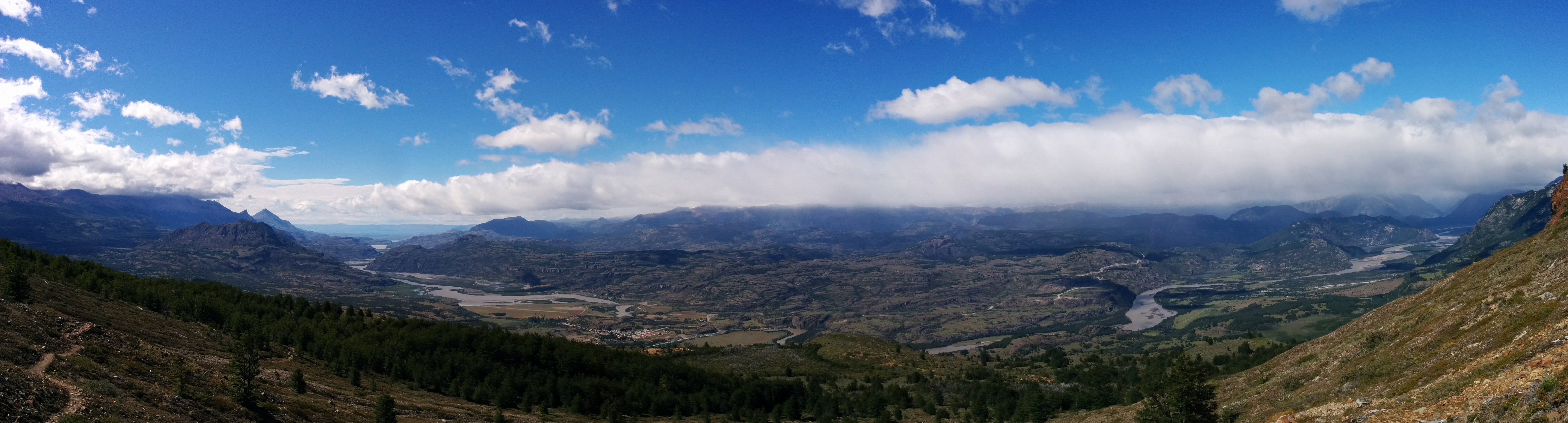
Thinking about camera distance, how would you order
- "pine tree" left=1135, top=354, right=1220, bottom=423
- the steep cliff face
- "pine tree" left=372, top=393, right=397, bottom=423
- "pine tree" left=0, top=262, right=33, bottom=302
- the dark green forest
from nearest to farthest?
the steep cliff face → "pine tree" left=372, top=393, right=397, bottom=423 → "pine tree" left=1135, top=354, right=1220, bottom=423 → "pine tree" left=0, top=262, right=33, bottom=302 → the dark green forest

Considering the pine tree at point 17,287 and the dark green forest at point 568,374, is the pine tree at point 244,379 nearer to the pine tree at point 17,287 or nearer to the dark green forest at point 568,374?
the pine tree at point 17,287

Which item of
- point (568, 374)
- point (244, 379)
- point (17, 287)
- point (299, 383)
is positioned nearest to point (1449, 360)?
point (244, 379)

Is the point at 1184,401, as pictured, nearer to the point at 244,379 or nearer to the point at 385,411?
the point at 385,411

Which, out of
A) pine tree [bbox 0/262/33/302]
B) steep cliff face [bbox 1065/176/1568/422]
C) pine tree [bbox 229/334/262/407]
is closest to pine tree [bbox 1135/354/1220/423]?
steep cliff face [bbox 1065/176/1568/422]

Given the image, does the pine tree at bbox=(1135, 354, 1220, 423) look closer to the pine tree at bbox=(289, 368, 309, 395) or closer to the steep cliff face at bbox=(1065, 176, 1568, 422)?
the steep cliff face at bbox=(1065, 176, 1568, 422)

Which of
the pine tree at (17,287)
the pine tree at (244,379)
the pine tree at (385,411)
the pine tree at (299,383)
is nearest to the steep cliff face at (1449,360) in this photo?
the pine tree at (385,411)

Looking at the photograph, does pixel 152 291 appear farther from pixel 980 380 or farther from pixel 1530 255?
pixel 1530 255
